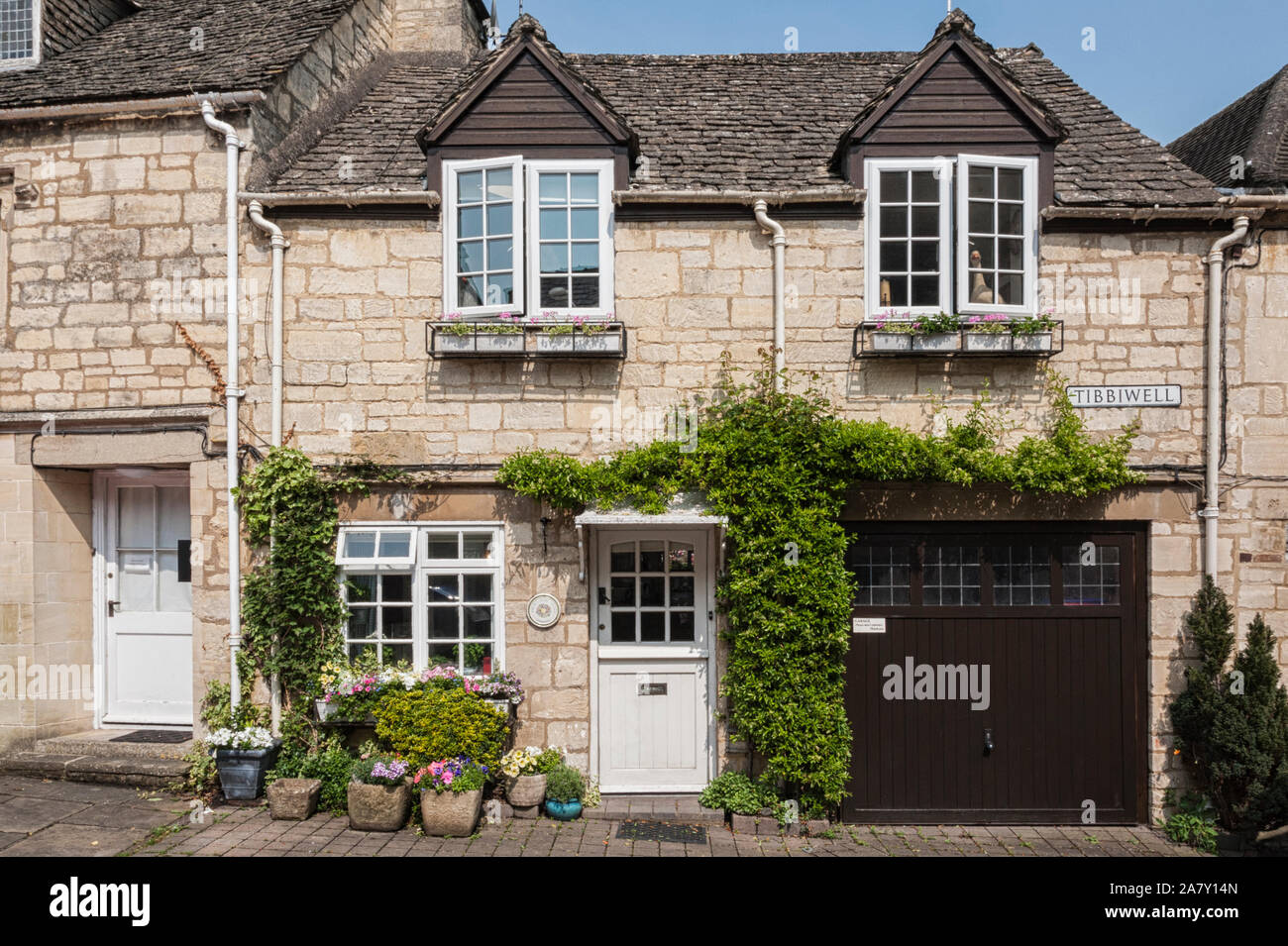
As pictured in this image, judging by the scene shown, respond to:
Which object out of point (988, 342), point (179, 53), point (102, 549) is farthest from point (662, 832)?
point (179, 53)

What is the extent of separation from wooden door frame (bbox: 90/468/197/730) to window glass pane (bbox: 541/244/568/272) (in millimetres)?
4180

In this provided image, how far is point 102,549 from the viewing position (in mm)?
8477

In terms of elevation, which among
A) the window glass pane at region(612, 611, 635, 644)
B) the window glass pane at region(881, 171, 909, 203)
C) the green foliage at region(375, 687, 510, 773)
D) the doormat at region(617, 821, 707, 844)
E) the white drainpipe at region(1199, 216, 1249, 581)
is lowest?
the doormat at region(617, 821, 707, 844)

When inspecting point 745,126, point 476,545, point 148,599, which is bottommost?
point 148,599

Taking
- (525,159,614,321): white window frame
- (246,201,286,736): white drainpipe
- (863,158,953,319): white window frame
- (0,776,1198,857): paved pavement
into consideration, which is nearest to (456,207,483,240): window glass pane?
(525,159,614,321): white window frame

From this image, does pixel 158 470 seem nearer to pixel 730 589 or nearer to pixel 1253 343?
pixel 730 589

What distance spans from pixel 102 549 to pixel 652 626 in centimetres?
565

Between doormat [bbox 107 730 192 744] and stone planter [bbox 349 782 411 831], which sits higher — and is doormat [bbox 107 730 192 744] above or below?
above

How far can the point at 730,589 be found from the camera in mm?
7234

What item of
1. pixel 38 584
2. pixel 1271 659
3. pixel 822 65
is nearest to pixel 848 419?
pixel 1271 659

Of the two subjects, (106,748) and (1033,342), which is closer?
(1033,342)

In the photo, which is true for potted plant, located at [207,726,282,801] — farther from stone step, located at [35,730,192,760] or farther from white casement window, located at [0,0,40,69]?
white casement window, located at [0,0,40,69]

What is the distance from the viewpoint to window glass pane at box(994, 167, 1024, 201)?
759 centimetres

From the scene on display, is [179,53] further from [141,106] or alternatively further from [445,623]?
[445,623]
